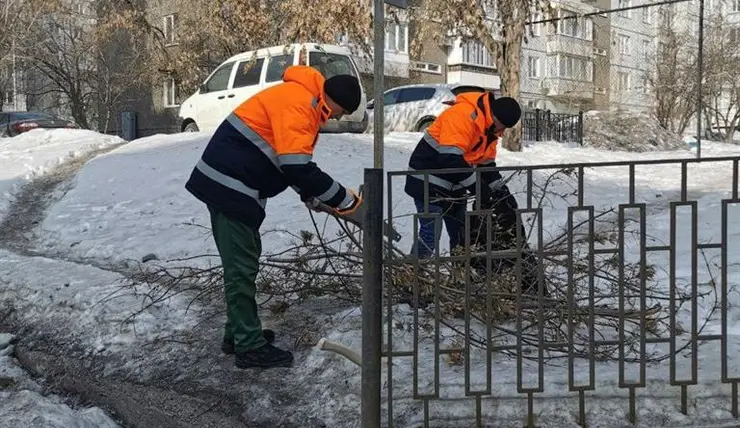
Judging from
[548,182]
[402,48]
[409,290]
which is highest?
[402,48]

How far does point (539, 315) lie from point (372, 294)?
2.19ft

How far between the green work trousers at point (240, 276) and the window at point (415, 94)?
13.1 m

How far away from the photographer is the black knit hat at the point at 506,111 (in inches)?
199

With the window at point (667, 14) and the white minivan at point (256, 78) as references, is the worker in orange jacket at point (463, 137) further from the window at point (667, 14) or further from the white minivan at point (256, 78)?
the window at point (667, 14)

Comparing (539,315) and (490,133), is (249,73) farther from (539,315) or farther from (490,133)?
(539,315)

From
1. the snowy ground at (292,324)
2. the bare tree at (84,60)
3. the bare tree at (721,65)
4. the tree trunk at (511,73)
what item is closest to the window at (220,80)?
the snowy ground at (292,324)

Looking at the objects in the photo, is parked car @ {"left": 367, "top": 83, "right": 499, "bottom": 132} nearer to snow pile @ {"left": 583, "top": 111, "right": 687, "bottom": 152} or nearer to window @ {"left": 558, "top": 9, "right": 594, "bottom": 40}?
snow pile @ {"left": 583, "top": 111, "right": 687, "bottom": 152}

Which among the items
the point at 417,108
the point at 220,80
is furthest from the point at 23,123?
the point at 417,108

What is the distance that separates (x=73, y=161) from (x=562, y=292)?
11621 millimetres

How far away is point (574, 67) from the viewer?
4209 centimetres

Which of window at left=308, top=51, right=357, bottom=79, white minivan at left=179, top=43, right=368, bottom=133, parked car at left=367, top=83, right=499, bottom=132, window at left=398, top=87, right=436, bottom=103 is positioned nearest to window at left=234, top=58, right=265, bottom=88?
white minivan at left=179, top=43, right=368, bottom=133

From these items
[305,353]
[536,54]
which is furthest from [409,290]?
[536,54]

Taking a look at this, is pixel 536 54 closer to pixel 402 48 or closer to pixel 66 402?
pixel 402 48

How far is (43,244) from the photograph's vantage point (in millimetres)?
7984
